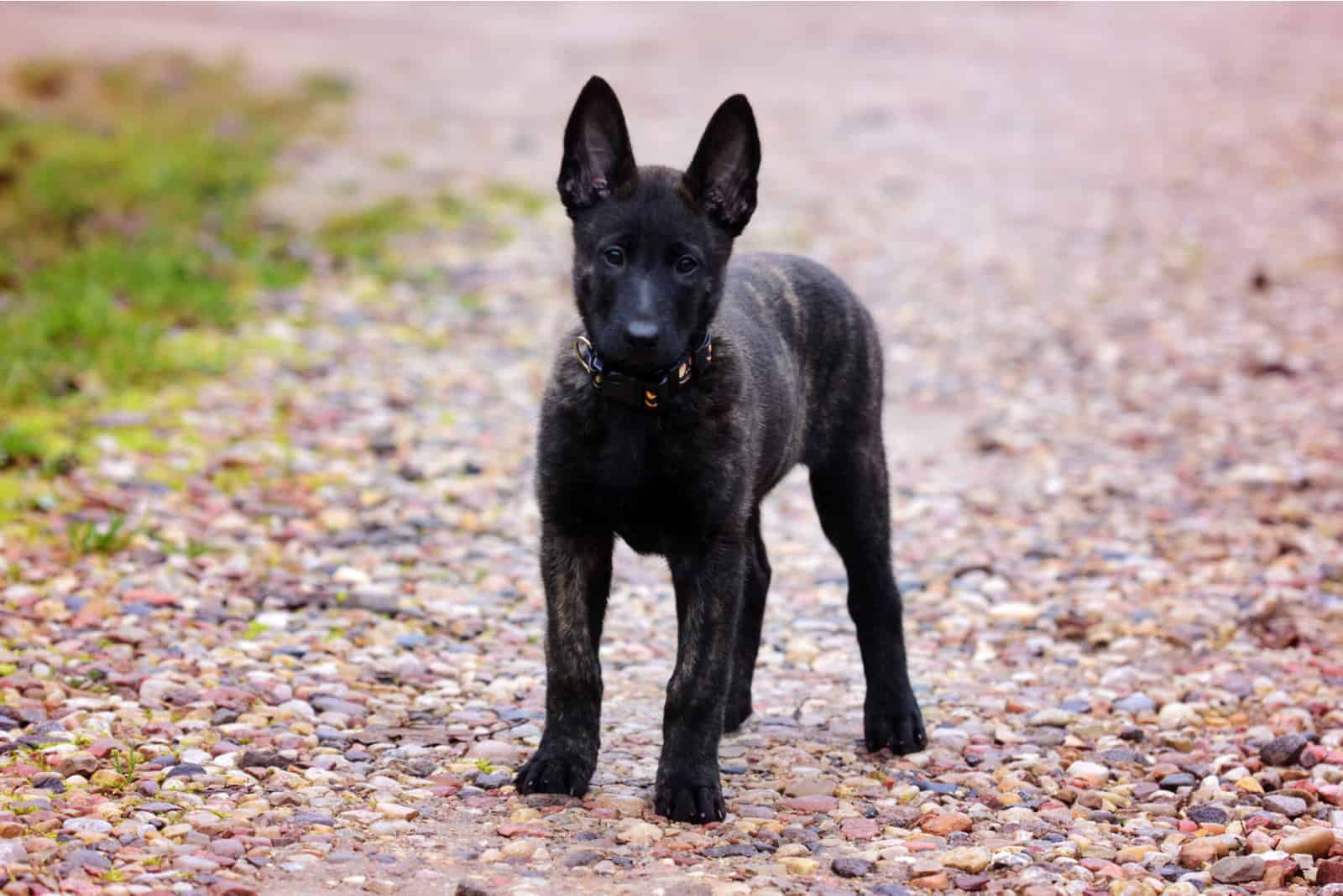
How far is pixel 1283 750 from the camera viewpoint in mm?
5875

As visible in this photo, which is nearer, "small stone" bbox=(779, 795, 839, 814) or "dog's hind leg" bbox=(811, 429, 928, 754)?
"small stone" bbox=(779, 795, 839, 814)

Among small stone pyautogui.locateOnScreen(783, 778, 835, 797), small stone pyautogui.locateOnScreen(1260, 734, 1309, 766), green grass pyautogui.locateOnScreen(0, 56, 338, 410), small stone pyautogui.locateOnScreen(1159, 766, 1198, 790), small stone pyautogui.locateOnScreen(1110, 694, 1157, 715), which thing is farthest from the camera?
green grass pyautogui.locateOnScreen(0, 56, 338, 410)

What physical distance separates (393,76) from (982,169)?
883 centimetres

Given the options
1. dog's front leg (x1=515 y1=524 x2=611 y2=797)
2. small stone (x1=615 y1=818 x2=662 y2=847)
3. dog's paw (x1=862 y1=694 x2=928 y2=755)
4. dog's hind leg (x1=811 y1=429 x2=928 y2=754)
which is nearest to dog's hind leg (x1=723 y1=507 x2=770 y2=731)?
dog's hind leg (x1=811 y1=429 x2=928 y2=754)

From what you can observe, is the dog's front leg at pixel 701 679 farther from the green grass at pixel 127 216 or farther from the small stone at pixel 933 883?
the green grass at pixel 127 216

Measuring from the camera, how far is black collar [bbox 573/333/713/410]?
17.0ft

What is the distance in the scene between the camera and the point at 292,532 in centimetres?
811

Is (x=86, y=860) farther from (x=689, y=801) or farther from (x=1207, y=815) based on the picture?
(x=1207, y=815)

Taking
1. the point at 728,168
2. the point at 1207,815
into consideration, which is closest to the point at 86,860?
the point at 728,168

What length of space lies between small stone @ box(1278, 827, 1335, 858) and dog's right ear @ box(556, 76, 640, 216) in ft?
9.72

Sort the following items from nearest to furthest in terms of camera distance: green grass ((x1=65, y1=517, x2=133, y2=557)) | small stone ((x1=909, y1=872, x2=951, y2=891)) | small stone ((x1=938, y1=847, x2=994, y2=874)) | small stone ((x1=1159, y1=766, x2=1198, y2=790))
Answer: small stone ((x1=909, y1=872, x2=951, y2=891)), small stone ((x1=938, y1=847, x2=994, y2=874)), small stone ((x1=1159, y1=766, x2=1198, y2=790)), green grass ((x1=65, y1=517, x2=133, y2=557))

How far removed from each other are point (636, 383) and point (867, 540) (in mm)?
1549

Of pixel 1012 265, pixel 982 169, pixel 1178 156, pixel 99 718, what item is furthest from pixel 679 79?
pixel 99 718

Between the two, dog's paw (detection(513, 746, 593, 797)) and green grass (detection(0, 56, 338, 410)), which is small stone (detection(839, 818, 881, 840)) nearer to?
dog's paw (detection(513, 746, 593, 797))
